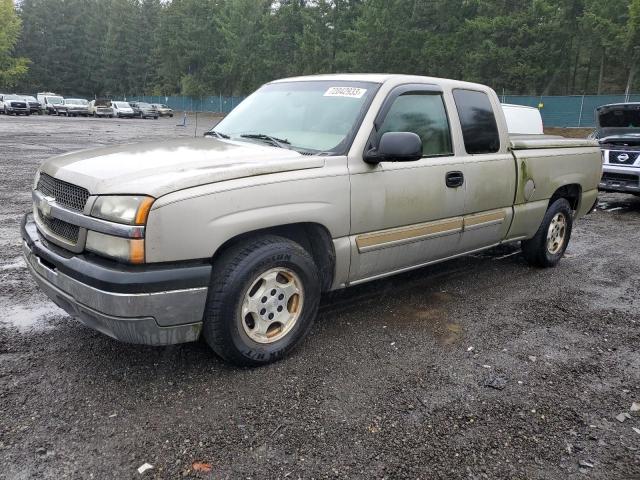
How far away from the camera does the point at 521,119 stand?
9656 mm

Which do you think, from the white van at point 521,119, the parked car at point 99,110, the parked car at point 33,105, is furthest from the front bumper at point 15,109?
the white van at point 521,119

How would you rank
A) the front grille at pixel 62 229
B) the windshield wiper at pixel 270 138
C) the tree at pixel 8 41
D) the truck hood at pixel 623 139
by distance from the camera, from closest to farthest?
the front grille at pixel 62 229 → the windshield wiper at pixel 270 138 → the truck hood at pixel 623 139 → the tree at pixel 8 41

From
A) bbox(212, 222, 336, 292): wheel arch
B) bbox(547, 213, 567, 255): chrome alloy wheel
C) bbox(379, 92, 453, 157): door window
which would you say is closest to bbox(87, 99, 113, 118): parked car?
bbox(547, 213, 567, 255): chrome alloy wheel

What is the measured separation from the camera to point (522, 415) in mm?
3041

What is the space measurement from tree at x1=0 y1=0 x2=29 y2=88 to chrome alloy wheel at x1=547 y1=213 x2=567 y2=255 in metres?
73.9

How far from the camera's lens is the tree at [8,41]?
2490 inches

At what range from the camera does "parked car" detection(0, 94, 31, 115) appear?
41969 millimetres

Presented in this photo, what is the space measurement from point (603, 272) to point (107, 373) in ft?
17.0

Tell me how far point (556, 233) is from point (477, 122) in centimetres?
197

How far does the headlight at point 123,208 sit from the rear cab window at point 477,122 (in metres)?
2.86

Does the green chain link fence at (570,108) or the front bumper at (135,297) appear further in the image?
the green chain link fence at (570,108)

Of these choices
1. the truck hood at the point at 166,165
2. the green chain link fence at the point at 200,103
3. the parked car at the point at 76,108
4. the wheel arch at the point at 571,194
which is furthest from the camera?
the green chain link fence at the point at 200,103

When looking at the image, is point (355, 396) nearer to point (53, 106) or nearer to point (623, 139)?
Result: point (623, 139)

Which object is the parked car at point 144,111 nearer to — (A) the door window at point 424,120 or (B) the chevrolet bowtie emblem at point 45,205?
(A) the door window at point 424,120
